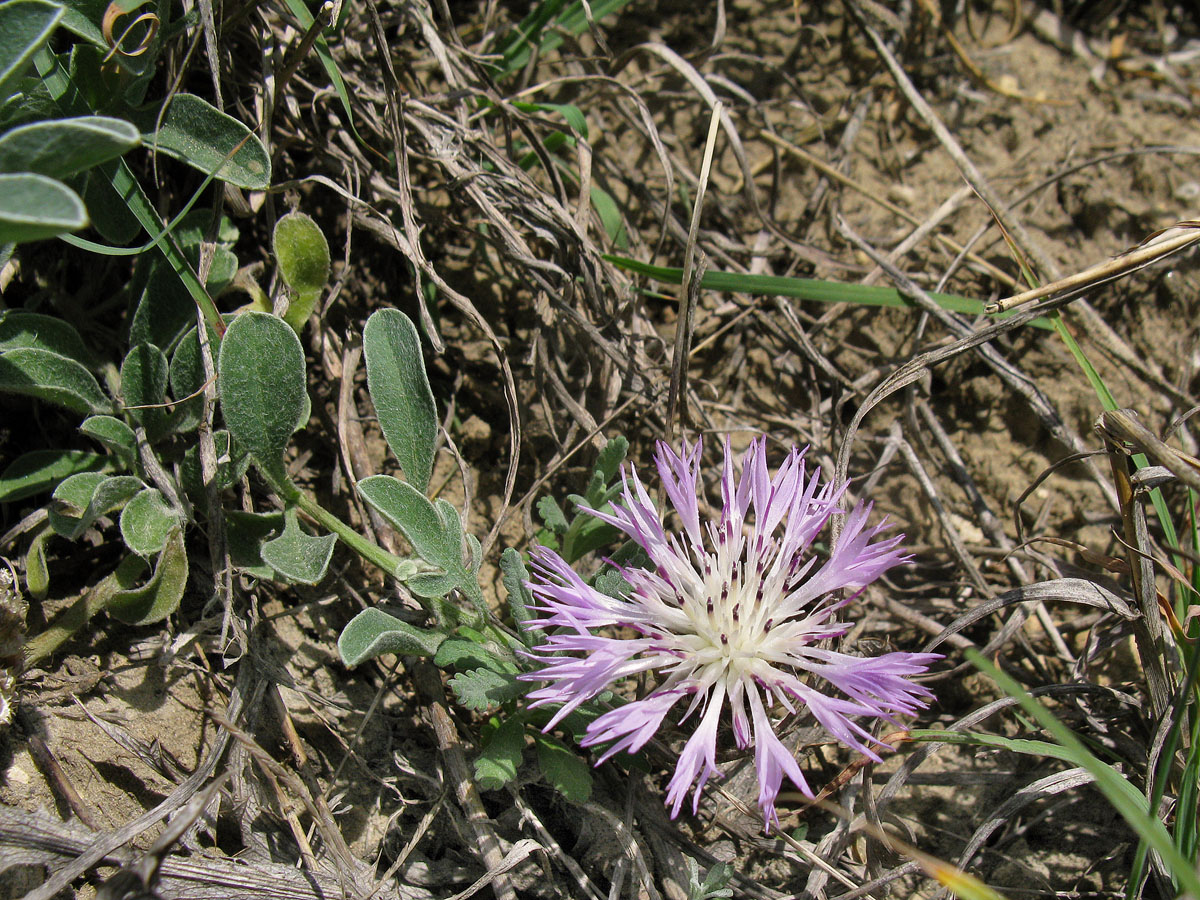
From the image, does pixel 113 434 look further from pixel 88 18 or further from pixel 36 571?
pixel 88 18

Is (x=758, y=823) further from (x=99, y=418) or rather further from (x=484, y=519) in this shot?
(x=99, y=418)

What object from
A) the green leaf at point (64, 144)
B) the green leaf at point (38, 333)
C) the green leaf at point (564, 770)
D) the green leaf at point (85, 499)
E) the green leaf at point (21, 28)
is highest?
the green leaf at point (21, 28)

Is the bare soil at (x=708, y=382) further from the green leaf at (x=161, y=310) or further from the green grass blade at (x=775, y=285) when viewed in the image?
the green leaf at (x=161, y=310)

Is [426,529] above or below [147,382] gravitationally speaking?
below

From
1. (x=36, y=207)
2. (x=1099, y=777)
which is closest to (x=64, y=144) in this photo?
(x=36, y=207)

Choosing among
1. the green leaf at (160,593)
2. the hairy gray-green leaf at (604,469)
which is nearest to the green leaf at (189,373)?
the green leaf at (160,593)

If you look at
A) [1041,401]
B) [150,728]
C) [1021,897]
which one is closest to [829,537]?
[1041,401]

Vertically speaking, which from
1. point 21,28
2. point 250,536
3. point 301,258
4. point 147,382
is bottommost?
point 250,536
